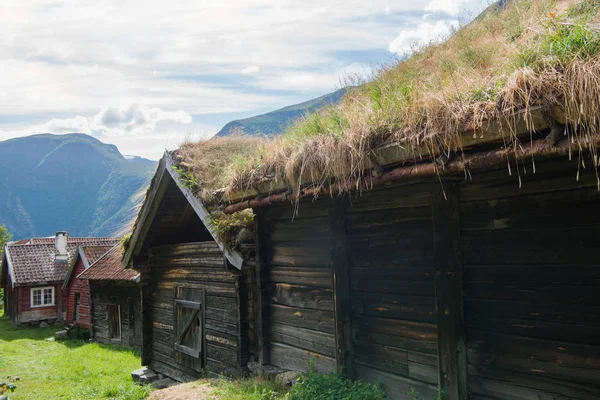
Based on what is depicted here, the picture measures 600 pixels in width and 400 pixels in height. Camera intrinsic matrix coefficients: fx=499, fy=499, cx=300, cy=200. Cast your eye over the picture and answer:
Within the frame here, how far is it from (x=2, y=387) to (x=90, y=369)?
2.87 metres

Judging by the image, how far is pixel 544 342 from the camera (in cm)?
385

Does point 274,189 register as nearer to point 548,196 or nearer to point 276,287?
point 276,287

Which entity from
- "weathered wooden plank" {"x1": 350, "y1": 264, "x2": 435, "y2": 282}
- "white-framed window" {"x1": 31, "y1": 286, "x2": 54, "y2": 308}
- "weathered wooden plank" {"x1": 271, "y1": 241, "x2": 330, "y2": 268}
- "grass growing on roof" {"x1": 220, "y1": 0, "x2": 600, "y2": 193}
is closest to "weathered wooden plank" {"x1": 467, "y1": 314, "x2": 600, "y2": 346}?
"weathered wooden plank" {"x1": 350, "y1": 264, "x2": 435, "y2": 282}

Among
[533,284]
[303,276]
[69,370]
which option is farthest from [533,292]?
[69,370]

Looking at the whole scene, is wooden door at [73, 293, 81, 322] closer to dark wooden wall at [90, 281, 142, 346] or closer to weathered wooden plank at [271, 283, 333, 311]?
dark wooden wall at [90, 281, 142, 346]

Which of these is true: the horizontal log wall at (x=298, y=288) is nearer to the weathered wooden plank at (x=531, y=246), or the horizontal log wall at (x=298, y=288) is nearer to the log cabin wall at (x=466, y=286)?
the log cabin wall at (x=466, y=286)

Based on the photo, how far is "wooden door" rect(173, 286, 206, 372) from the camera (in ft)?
30.5

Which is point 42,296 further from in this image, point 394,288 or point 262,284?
point 394,288

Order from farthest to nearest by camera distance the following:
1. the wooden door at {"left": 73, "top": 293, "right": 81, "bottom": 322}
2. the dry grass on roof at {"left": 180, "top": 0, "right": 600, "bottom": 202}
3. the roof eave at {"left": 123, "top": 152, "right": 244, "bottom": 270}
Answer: the wooden door at {"left": 73, "top": 293, "right": 81, "bottom": 322} → the roof eave at {"left": 123, "top": 152, "right": 244, "bottom": 270} → the dry grass on roof at {"left": 180, "top": 0, "right": 600, "bottom": 202}

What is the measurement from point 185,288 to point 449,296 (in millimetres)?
6666

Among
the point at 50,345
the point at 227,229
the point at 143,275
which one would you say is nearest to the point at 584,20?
the point at 227,229

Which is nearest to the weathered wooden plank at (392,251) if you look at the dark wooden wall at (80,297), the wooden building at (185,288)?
the wooden building at (185,288)

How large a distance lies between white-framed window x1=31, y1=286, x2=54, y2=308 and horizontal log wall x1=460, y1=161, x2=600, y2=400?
35124 mm

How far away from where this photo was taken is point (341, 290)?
5.68m
